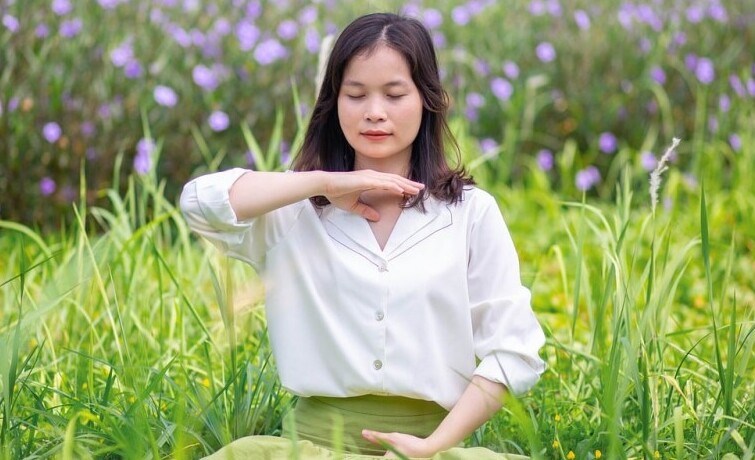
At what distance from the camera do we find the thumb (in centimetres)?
190

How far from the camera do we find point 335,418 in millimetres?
1857

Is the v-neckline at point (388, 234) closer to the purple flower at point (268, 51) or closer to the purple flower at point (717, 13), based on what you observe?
the purple flower at point (268, 51)

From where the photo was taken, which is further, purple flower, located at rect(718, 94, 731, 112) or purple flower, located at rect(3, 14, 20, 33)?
purple flower, located at rect(718, 94, 731, 112)

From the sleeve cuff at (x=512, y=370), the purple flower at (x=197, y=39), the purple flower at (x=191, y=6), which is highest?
the purple flower at (x=191, y=6)

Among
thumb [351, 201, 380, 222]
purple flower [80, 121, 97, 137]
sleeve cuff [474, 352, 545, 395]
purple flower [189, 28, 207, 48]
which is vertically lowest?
sleeve cuff [474, 352, 545, 395]

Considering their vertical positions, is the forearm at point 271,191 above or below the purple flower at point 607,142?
above

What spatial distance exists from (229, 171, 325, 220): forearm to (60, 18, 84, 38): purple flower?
8.12ft

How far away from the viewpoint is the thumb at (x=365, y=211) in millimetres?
1900

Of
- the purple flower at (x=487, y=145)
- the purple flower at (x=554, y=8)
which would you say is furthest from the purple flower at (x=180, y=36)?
the purple flower at (x=554, y=8)

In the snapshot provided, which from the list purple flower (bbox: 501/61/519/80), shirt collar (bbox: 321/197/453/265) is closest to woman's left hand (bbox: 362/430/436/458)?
shirt collar (bbox: 321/197/453/265)

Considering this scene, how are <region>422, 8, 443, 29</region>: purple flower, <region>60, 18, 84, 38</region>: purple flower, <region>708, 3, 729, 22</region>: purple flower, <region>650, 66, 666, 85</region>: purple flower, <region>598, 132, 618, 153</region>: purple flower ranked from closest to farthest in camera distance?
<region>60, 18, 84, 38</region>: purple flower
<region>598, 132, 618, 153</region>: purple flower
<region>650, 66, 666, 85</region>: purple flower
<region>422, 8, 443, 29</region>: purple flower
<region>708, 3, 729, 22</region>: purple flower

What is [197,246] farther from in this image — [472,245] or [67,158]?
[472,245]

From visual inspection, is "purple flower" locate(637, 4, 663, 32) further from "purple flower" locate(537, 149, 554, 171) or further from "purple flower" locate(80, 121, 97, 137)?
"purple flower" locate(80, 121, 97, 137)

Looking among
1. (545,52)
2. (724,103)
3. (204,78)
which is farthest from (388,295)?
(545,52)
